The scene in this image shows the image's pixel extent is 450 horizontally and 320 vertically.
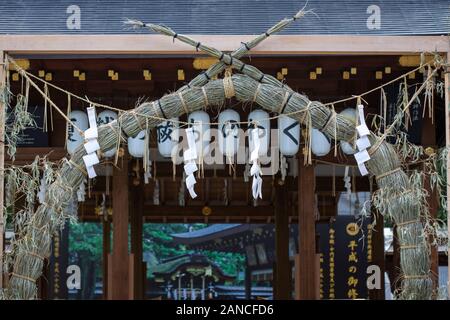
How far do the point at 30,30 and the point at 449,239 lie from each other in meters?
3.84

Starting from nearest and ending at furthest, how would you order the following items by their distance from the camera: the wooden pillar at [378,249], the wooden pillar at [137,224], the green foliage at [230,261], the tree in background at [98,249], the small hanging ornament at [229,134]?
the small hanging ornament at [229,134] < the wooden pillar at [378,249] < the wooden pillar at [137,224] < the tree in background at [98,249] < the green foliage at [230,261]

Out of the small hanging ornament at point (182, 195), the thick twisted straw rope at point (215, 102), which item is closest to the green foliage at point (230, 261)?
the small hanging ornament at point (182, 195)

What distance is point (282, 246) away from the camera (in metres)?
9.88

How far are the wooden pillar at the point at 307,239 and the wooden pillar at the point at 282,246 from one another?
2.13m

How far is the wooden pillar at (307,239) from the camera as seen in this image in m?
7.58

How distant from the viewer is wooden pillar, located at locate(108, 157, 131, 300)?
760cm

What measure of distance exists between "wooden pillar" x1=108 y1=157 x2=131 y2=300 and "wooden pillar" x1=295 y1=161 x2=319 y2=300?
66.7 inches

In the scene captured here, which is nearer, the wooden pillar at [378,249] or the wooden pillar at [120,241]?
the wooden pillar at [120,241]

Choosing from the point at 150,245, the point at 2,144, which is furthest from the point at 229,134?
the point at 150,245

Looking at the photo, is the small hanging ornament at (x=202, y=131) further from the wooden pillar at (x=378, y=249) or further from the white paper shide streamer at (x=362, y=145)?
the wooden pillar at (x=378, y=249)

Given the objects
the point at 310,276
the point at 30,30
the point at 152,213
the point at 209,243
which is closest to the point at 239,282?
the point at 209,243

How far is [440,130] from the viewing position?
7797 mm

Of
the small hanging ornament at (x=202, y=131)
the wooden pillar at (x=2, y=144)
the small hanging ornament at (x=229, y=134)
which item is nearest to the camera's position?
the wooden pillar at (x=2, y=144)
